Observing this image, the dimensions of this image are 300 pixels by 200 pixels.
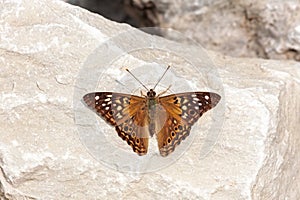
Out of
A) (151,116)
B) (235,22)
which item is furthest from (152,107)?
(235,22)

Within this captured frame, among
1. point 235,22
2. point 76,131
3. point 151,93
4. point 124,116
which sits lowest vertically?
point 76,131

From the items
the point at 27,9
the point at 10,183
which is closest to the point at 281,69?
the point at 27,9

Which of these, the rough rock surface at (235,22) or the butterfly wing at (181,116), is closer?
the butterfly wing at (181,116)

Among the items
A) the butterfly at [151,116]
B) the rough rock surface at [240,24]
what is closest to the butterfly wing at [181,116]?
the butterfly at [151,116]

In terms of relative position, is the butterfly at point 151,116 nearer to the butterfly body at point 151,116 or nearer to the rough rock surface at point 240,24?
the butterfly body at point 151,116

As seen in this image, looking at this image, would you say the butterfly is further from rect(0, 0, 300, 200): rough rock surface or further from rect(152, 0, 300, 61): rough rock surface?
rect(152, 0, 300, 61): rough rock surface

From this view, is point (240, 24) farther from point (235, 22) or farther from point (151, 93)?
point (151, 93)

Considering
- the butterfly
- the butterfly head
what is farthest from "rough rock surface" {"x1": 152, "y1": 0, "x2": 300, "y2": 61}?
the butterfly

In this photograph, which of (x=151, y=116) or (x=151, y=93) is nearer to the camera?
(x=151, y=116)

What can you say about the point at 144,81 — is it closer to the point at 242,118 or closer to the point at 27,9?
the point at 242,118
